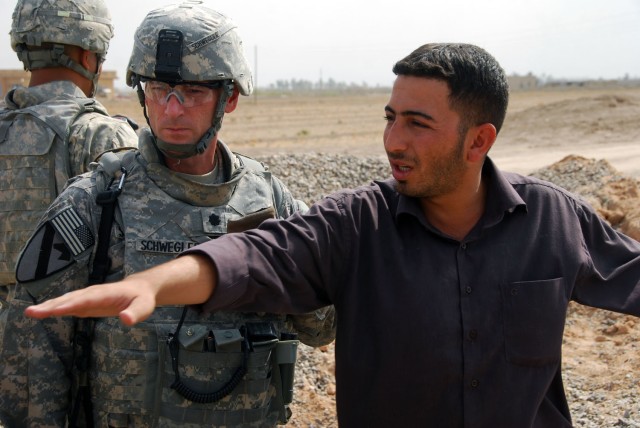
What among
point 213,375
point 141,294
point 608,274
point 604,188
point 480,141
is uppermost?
point 480,141

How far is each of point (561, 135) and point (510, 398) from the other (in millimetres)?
19560

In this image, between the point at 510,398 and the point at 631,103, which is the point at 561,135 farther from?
the point at 510,398

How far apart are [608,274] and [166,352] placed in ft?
4.32

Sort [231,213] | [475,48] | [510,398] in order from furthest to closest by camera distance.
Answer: [231,213], [475,48], [510,398]

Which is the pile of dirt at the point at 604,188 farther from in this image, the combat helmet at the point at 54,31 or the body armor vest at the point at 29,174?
the body armor vest at the point at 29,174

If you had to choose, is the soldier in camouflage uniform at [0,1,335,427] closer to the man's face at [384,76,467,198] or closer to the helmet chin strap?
the helmet chin strap

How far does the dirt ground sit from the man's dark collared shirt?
302 centimetres

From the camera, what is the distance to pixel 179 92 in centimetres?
266

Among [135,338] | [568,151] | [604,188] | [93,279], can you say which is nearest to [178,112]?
[93,279]

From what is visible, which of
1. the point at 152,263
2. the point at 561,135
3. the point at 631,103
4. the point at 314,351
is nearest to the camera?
the point at 152,263

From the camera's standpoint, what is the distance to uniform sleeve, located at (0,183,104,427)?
2402 mm

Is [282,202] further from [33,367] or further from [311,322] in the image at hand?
[33,367]

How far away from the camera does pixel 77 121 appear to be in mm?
3672

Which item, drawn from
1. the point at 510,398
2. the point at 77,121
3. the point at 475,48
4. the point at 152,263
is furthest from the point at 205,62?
the point at 510,398
